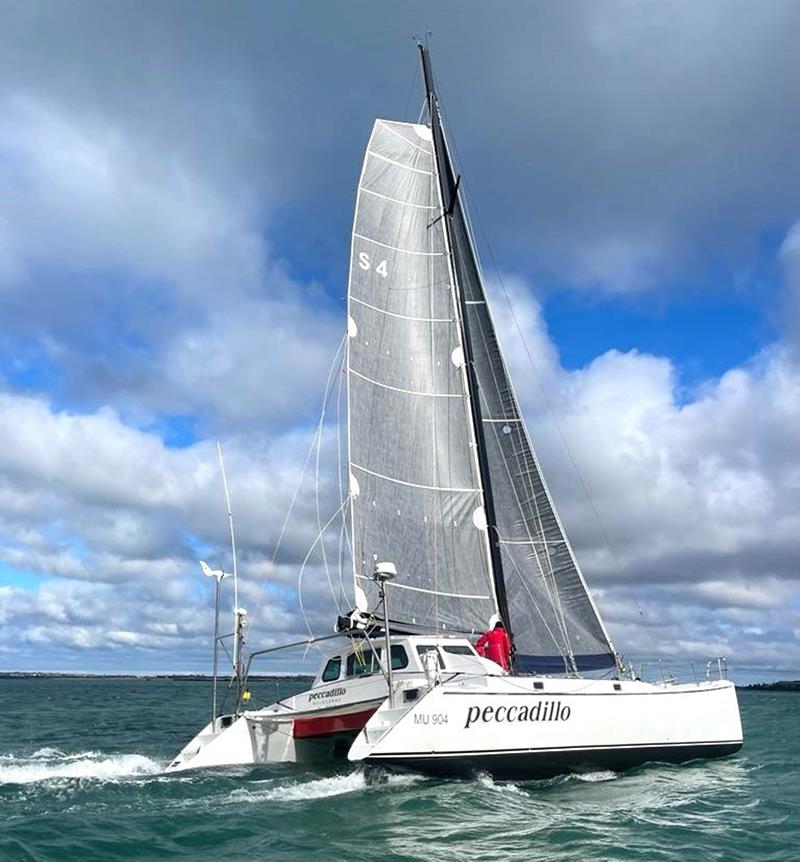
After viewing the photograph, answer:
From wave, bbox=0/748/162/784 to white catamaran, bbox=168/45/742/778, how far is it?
1240mm

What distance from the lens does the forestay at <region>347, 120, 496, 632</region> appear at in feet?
56.9

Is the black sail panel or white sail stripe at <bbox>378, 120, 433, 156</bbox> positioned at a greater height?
white sail stripe at <bbox>378, 120, 433, 156</bbox>

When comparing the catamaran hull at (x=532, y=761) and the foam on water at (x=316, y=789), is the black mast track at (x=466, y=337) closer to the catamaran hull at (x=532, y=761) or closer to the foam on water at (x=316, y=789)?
the catamaran hull at (x=532, y=761)

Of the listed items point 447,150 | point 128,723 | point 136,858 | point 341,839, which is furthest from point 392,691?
point 128,723

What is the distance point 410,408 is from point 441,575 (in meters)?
3.71

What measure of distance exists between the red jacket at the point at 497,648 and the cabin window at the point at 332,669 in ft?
9.25

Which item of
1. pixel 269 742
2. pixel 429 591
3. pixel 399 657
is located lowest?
pixel 269 742

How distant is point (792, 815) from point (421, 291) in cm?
1281

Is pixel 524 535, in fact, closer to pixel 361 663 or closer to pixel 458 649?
pixel 458 649

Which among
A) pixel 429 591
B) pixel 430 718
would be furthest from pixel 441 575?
pixel 430 718

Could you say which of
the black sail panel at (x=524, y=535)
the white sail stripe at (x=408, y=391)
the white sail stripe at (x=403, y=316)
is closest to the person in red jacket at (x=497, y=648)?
the black sail panel at (x=524, y=535)

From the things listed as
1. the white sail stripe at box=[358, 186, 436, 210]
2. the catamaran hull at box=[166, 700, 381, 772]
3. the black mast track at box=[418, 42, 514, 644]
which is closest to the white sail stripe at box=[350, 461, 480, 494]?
the black mast track at box=[418, 42, 514, 644]

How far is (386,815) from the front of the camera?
11.4m

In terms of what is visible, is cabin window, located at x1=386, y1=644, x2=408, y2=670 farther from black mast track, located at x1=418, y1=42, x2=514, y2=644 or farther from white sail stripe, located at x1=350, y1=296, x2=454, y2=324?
white sail stripe, located at x1=350, y1=296, x2=454, y2=324
